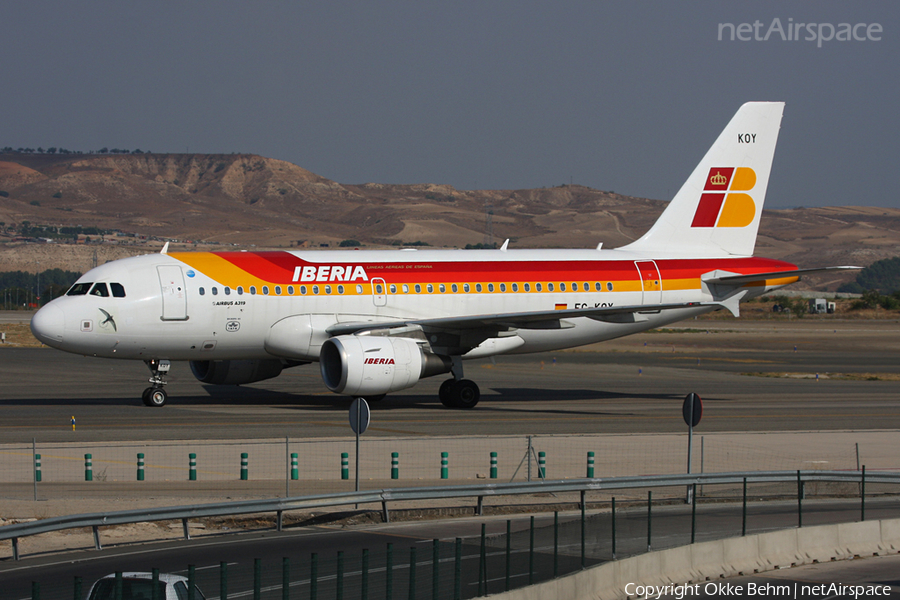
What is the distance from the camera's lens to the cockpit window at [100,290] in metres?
34.2

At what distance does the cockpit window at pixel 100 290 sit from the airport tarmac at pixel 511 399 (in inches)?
144

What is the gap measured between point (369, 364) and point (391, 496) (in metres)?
15.1

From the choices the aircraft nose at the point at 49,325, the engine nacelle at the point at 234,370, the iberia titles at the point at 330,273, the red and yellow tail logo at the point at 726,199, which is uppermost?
the red and yellow tail logo at the point at 726,199

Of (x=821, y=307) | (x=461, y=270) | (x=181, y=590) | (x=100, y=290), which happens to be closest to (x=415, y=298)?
(x=461, y=270)

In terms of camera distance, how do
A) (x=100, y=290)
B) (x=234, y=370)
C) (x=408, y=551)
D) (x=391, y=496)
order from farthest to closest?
(x=234, y=370) < (x=100, y=290) < (x=391, y=496) < (x=408, y=551)

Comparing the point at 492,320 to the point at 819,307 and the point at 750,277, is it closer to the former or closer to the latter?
the point at 750,277

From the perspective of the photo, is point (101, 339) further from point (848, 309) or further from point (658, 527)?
point (848, 309)

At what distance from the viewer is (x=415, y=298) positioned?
124ft

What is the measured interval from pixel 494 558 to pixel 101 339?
76.5 feet

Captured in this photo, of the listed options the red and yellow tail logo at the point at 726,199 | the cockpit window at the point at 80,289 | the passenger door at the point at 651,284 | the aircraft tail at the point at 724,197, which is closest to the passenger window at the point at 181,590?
the cockpit window at the point at 80,289

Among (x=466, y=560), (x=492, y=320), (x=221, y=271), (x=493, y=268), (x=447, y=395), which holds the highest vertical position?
(x=493, y=268)

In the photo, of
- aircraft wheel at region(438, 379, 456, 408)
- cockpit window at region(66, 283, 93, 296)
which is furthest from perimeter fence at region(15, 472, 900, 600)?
cockpit window at region(66, 283, 93, 296)

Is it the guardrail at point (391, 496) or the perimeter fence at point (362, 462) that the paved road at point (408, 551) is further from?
the perimeter fence at point (362, 462)

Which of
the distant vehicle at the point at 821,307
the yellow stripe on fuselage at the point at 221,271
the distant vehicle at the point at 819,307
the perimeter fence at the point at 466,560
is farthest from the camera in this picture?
the distant vehicle at the point at 819,307
